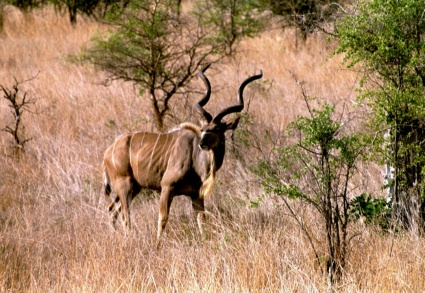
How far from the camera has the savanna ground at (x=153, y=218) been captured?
513 cm

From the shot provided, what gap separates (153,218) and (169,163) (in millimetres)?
519

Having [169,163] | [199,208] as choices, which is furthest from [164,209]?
[169,163]

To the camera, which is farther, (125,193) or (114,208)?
(114,208)

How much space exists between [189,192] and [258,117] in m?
3.28

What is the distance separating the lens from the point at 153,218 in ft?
22.4

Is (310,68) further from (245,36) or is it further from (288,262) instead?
(288,262)

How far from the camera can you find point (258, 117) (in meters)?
9.77

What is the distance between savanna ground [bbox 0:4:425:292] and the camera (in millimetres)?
5129

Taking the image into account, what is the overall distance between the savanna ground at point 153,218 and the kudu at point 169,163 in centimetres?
24

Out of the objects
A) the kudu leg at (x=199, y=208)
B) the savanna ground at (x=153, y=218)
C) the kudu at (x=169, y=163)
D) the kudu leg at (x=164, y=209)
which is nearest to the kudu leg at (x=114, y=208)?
the kudu at (x=169, y=163)

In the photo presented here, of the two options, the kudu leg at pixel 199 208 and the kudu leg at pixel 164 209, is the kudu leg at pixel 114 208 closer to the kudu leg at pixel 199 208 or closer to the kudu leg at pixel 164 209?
the kudu leg at pixel 164 209

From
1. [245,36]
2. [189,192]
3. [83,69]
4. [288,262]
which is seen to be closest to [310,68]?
[245,36]

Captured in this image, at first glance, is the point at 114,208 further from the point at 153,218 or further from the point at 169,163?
the point at 169,163

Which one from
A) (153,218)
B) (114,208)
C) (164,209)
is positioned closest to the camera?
(164,209)
